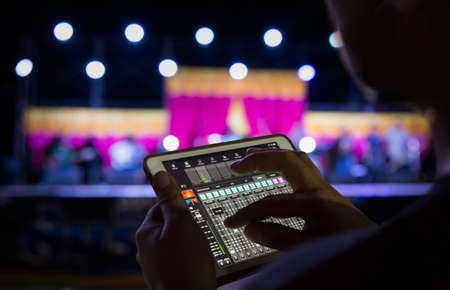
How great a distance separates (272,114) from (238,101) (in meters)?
0.64

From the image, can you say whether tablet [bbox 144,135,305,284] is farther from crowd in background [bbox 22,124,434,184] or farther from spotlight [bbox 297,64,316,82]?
spotlight [bbox 297,64,316,82]

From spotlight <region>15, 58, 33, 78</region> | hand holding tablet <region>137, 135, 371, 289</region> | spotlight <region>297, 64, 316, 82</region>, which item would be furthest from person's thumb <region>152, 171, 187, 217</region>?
spotlight <region>297, 64, 316, 82</region>

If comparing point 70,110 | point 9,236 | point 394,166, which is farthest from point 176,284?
point 394,166

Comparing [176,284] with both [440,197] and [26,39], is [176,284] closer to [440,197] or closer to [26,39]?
[440,197]

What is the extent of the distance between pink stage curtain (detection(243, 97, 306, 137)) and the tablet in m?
5.45

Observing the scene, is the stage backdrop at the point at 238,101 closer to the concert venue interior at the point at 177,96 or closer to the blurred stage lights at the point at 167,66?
the concert venue interior at the point at 177,96

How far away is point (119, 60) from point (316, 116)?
3.55 m

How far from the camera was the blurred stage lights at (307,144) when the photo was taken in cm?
584

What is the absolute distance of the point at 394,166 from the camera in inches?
246

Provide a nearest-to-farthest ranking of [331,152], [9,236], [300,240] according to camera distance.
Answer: [300,240]
[9,236]
[331,152]

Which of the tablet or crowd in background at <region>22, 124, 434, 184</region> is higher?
crowd in background at <region>22, 124, 434, 184</region>

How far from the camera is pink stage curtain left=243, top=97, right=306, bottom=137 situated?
620 cm

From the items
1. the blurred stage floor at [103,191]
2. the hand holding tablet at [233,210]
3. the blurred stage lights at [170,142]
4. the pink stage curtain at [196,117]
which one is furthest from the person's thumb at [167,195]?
the pink stage curtain at [196,117]

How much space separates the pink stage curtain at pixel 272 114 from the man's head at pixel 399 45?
19.2 feet
